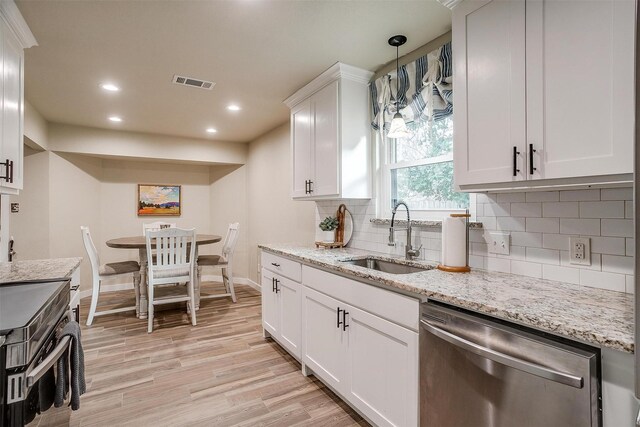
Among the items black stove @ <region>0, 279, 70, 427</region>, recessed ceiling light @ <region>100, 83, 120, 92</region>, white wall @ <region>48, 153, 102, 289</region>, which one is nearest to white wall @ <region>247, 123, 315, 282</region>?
recessed ceiling light @ <region>100, 83, 120, 92</region>

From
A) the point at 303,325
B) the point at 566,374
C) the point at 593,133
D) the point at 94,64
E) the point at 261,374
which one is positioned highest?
the point at 94,64

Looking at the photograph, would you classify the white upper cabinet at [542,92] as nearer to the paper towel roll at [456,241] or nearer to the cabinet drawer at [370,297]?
the paper towel roll at [456,241]

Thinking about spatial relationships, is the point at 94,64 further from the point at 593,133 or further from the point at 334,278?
the point at 593,133

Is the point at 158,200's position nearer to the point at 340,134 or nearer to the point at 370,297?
the point at 340,134

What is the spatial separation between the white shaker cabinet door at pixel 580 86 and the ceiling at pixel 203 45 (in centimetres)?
74

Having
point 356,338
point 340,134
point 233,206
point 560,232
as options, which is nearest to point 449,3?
point 340,134

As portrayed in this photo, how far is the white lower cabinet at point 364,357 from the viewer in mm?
1552

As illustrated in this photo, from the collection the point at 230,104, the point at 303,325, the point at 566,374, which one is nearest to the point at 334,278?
the point at 303,325

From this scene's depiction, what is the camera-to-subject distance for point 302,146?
3.10m

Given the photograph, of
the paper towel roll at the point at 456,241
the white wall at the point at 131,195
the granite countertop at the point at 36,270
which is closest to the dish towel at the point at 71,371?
the granite countertop at the point at 36,270

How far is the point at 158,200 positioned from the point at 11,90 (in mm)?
3703

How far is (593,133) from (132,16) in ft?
7.65

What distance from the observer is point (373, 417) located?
69.4 inches

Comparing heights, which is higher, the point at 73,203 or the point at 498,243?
the point at 73,203
